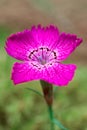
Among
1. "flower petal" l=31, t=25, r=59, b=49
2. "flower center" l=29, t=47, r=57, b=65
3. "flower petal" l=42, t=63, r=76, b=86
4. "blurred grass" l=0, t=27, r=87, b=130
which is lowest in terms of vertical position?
"blurred grass" l=0, t=27, r=87, b=130

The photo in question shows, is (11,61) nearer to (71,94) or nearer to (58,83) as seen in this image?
(71,94)

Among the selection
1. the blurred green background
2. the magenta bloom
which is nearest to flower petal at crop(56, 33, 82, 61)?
the magenta bloom

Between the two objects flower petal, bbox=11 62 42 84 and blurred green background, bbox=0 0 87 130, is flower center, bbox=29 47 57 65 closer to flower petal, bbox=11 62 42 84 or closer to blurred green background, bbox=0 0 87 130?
flower petal, bbox=11 62 42 84

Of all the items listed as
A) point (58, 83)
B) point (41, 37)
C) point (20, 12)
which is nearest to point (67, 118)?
point (41, 37)

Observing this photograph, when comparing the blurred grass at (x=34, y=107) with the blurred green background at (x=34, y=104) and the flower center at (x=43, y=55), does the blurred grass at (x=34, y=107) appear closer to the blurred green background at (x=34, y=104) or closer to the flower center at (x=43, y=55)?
the blurred green background at (x=34, y=104)

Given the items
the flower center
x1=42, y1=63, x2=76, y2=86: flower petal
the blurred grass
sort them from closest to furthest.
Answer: x1=42, y1=63, x2=76, y2=86: flower petal
the flower center
the blurred grass
